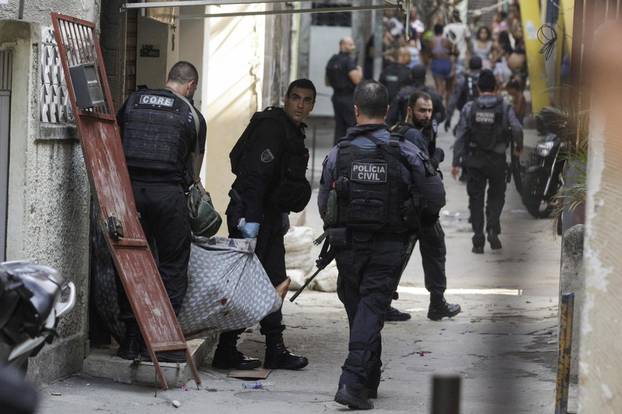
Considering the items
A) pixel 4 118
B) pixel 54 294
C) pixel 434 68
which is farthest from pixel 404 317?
pixel 434 68

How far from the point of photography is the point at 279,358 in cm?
837

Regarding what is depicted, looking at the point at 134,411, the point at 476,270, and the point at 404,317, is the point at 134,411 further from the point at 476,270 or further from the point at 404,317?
the point at 476,270

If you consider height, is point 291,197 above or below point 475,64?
below

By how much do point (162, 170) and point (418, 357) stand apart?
8.38 ft

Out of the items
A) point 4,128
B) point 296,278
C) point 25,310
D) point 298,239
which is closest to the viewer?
point 25,310

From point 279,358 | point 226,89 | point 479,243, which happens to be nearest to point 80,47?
point 279,358

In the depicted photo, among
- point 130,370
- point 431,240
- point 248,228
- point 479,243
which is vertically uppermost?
point 248,228

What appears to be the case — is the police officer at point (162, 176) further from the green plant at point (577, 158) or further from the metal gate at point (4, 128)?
the green plant at point (577, 158)

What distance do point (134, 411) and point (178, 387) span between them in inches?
22.7

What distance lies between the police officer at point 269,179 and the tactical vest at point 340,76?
12.0 metres

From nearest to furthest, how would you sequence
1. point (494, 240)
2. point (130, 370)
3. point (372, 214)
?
1. point (372, 214)
2. point (130, 370)
3. point (494, 240)

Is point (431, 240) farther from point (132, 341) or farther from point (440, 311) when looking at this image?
point (132, 341)

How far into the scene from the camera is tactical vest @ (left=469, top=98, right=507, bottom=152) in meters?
13.6

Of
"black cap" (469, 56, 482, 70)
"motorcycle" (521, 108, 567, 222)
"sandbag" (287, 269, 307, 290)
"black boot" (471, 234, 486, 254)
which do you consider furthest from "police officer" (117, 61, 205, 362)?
"black cap" (469, 56, 482, 70)
